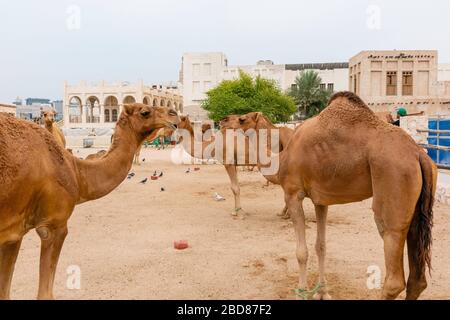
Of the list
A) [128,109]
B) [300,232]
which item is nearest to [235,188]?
[300,232]

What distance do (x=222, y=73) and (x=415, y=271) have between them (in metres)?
57.2

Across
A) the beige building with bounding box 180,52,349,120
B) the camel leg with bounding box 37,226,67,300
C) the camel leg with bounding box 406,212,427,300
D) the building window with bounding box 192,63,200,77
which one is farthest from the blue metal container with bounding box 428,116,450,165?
the building window with bounding box 192,63,200,77

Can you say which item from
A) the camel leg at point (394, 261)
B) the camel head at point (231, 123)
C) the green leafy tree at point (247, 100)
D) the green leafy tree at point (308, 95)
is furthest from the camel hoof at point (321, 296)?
the green leafy tree at point (308, 95)

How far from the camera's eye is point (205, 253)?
6.69m

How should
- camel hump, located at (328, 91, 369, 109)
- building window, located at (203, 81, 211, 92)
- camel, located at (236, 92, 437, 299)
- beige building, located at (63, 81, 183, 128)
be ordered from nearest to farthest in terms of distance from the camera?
camel, located at (236, 92, 437, 299), camel hump, located at (328, 91, 369, 109), beige building, located at (63, 81, 183, 128), building window, located at (203, 81, 211, 92)

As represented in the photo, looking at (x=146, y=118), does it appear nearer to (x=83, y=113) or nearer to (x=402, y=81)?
(x=402, y=81)

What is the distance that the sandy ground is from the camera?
504cm

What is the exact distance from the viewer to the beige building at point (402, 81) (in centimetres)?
4100

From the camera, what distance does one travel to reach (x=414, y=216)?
11.3 ft

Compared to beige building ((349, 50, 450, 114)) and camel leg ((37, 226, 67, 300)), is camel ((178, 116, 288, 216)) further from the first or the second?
beige building ((349, 50, 450, 114))

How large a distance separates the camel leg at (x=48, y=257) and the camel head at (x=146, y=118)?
156cm

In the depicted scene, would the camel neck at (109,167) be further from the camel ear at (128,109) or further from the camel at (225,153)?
the camel at (225,153)

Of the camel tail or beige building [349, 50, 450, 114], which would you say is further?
beige building [349, 50, 450, 114]
